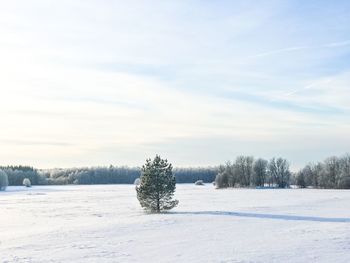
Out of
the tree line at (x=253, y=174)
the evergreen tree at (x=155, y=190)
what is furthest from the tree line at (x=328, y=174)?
the evergreen tree at (x=155, y=190)

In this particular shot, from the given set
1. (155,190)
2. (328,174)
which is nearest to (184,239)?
(155,190)

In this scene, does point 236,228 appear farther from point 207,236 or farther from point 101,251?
point 101,251

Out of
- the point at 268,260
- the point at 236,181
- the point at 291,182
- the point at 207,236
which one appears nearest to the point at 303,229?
the point at 207,236

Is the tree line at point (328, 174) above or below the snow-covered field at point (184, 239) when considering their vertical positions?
above

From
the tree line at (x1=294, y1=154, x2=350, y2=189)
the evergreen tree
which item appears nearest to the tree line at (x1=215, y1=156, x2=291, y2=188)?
the tree line at (x1=294, y1=154, x2=350, y2=189)

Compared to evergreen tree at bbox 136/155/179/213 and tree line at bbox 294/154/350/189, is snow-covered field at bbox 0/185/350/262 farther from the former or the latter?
tree line at bbox 294/154/350/189

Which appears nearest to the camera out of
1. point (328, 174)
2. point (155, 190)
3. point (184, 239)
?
point (184, 239)

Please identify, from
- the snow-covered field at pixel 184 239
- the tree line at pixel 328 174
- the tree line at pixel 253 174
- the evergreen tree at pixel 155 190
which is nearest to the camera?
the snow-covered field at pixel 184 239

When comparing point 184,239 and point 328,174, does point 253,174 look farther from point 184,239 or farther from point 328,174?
point 184,239

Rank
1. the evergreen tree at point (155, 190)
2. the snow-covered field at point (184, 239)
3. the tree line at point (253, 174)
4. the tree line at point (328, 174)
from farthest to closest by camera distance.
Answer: the tree line at point (253, 174), the tree line at point (328, 174), the evergreen tree at point (155, 190), the snow-covered field at point (184, 239)

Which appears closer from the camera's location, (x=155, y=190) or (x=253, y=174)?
(x=155, y=190)

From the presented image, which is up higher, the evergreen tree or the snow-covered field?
the evergreen tree

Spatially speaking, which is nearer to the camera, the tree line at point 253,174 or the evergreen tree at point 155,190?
the evergreen tree at point 155,190

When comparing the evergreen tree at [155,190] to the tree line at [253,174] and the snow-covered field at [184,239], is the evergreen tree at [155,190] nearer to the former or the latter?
the snow-covered field at [184,239]
